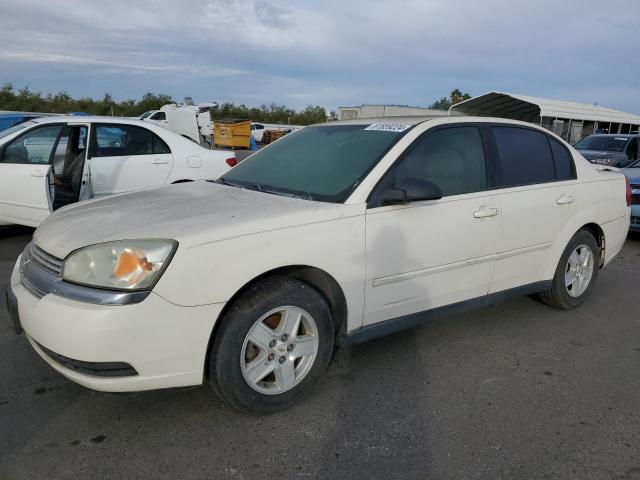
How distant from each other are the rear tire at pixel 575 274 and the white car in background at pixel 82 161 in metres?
4.38

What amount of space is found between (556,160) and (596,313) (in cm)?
142

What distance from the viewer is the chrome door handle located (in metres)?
4.24

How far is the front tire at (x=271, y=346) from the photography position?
265 cm

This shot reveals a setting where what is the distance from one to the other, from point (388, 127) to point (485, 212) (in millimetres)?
869

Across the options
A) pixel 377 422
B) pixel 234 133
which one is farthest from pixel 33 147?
pixel 234 133

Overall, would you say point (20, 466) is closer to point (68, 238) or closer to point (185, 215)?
point (68, 238)

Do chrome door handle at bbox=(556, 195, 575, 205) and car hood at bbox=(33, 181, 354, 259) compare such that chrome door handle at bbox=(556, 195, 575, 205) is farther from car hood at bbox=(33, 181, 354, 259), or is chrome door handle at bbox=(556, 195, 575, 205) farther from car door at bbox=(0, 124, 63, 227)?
car door at bbox=(0, 124, 63, 227)

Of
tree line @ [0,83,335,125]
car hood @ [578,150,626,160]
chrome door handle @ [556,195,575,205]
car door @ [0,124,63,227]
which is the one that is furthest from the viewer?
tree line @ [0,83,335,125]

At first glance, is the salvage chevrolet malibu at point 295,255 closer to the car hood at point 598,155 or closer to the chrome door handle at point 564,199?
the chrome door handle at point 564,199

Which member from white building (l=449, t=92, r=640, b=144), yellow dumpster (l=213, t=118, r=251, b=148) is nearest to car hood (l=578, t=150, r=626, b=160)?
white building (l=449, t=92, r=640, b=144)

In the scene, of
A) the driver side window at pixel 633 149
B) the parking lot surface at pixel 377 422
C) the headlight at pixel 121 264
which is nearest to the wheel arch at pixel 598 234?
the parking lot surface at pixel 377 422

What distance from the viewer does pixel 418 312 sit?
3.45m

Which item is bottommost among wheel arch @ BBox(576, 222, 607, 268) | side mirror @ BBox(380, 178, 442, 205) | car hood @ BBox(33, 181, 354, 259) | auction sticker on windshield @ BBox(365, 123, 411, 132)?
wheel arch @ BBox(576, 222, 607, 268)

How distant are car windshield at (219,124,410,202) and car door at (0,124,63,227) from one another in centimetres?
298
